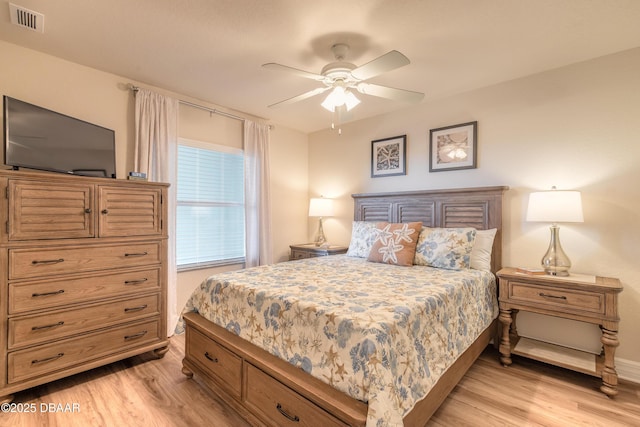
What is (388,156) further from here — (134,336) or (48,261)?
(48,261)

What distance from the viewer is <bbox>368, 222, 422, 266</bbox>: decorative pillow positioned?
2766mm

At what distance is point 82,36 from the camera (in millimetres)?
2193

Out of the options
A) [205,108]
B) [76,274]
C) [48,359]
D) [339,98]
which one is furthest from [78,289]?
[339,98]

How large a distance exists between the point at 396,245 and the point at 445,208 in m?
0.76

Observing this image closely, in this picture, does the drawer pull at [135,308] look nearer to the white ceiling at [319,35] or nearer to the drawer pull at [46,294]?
the drawer pull at [46,294]

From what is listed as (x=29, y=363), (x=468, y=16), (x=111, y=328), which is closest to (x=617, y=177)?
(x=468, y=16)

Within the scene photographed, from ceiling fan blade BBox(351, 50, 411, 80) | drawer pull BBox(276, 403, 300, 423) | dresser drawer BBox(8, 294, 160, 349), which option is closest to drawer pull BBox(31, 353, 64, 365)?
dresser drawer BBox(8, 294, 160, 349)

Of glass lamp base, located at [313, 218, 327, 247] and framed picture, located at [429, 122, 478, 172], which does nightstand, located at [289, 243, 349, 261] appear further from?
framed picture, located at [429, 122, 478, 172]

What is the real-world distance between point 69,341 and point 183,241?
4.58 feet

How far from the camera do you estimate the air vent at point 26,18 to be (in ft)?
6.18

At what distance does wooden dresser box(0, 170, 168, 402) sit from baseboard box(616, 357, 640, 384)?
3.66 meters

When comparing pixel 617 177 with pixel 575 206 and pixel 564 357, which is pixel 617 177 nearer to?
pixel 575 206

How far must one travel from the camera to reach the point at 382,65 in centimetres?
185

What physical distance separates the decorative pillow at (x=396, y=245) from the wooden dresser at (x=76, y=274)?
1.96m
